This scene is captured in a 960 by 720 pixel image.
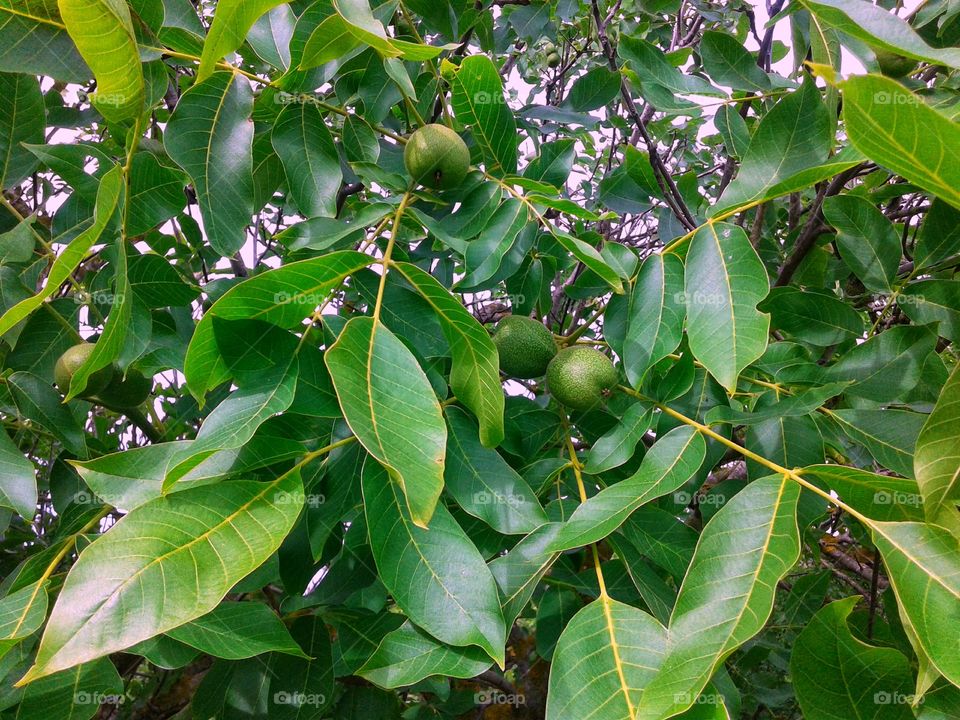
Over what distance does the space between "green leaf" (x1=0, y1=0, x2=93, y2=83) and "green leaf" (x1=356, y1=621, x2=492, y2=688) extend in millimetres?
1040

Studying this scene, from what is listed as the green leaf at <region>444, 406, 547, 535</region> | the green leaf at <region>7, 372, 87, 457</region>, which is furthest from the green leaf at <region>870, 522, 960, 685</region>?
the green leaf at <region>7, 372, 87, 457</region>

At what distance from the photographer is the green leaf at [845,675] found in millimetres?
995

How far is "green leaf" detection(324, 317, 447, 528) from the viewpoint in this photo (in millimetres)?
858

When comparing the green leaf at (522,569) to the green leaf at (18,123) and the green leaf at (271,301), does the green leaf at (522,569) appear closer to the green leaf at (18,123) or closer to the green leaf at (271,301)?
the green leaf at (271,301)

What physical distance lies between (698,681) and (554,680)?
0.21 metres

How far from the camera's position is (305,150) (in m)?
1.31

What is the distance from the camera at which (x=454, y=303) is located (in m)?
1.10

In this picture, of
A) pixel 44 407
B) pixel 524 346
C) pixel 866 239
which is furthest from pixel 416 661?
pixel 866 239

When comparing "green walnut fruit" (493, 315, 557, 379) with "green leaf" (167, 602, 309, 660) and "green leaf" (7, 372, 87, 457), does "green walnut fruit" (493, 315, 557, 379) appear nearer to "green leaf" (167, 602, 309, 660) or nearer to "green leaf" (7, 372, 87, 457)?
"green leaf" (167, 602, 309, 660)

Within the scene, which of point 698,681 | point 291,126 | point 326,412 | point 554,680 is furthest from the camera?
point 291,126

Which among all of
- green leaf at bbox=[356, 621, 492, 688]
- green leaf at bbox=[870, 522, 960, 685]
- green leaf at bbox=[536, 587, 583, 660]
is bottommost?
green leaf at bbox=[536, 587, 583, 660]

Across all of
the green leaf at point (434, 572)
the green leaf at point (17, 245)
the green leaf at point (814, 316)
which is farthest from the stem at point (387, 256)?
the green leaf at point (814, 316)

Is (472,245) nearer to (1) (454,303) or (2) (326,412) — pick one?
(1) (454,303)

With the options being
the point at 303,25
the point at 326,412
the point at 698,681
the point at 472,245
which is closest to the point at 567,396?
the point at 472,245
